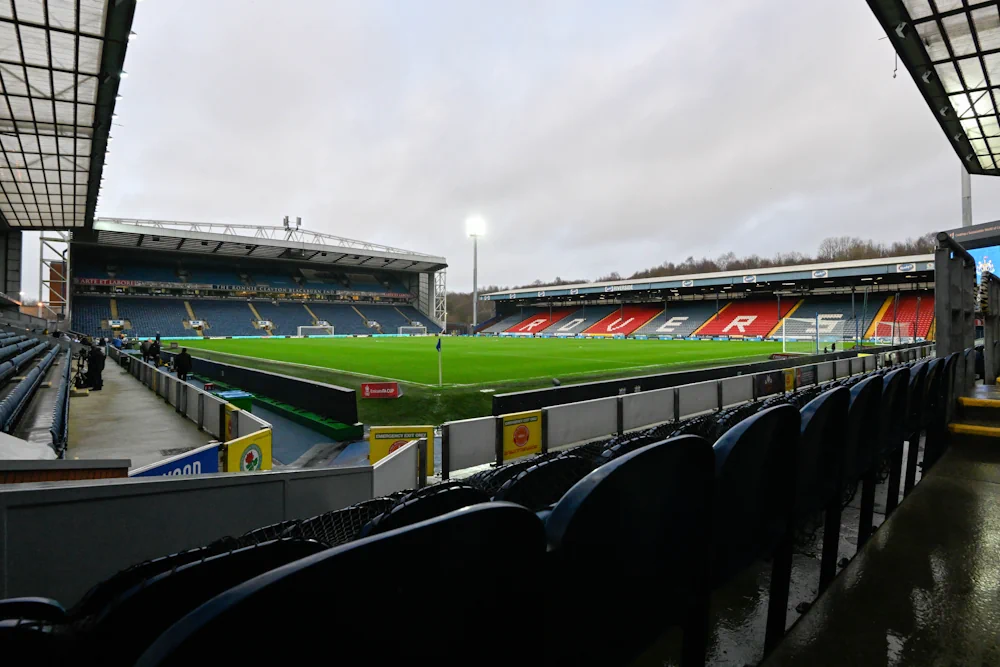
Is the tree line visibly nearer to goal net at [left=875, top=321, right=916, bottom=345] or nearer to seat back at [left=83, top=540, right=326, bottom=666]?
goal net at [left=875, top=321, right=916, bottom=345]

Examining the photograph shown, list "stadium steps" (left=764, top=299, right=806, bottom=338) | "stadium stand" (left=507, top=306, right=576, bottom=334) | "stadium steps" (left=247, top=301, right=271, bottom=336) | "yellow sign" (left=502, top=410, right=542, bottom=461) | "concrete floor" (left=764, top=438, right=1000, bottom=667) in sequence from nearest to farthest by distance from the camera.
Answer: "concrete floor" (left=764, top=438, right=1000, bottom=667), "yellow sign" (left=502, top=410, right=542, bottom=461), "stadium steps" (left=764, top=299, right=806, bottom=338), "stadium steps" (left=247, top=301, right=271, bottom=336), "stadium stand" (left=507, top=306, right=576, bottom=334)

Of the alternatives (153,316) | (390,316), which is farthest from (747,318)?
(153,316)

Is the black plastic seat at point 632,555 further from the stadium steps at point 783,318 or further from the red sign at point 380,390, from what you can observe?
the stadium steps at point 783,318

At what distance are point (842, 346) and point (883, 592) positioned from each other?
36.7 m

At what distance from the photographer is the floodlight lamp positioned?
52559 mm

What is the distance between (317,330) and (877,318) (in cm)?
6119

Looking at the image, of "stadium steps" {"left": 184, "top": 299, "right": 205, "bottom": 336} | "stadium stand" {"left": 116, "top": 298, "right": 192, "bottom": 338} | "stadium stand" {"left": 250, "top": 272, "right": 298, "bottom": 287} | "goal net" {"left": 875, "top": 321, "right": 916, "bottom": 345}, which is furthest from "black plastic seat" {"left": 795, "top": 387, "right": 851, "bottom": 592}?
"stadium stand" {"left": 250, "top": 272, "right": 298, "bottom": 287}

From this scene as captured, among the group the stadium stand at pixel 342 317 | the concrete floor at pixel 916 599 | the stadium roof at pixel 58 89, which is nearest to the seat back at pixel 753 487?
the concrete floor at pixel 916 599

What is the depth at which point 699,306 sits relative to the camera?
64500 millimetres

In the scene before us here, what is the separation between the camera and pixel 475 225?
5297 centimetres

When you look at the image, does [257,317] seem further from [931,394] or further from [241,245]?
[931,394]

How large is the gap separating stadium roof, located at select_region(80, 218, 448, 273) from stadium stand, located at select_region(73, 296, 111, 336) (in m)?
6.67

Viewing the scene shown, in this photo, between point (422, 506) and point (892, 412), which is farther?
point (892, 412)

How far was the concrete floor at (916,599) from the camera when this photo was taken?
224 centimetres
